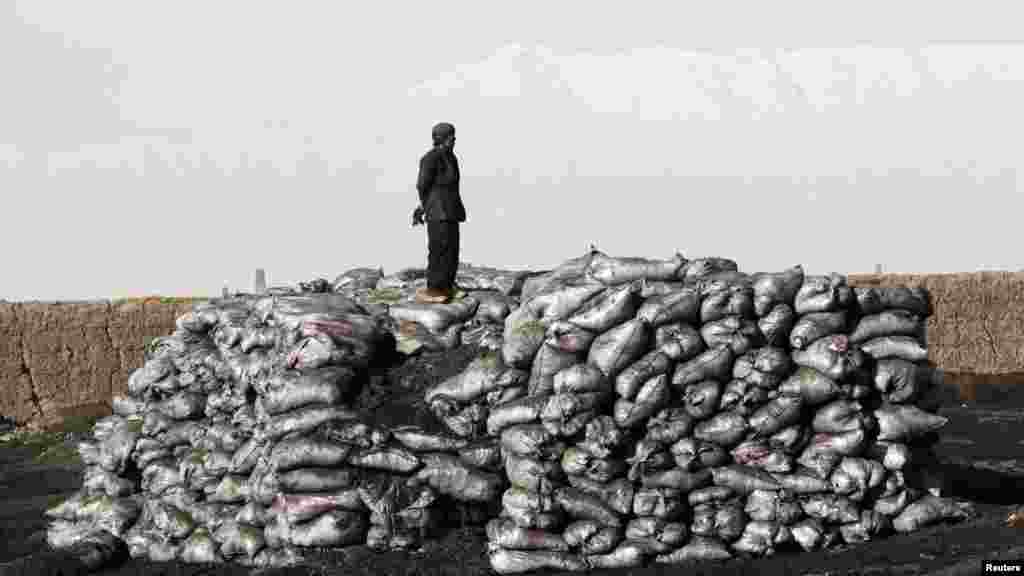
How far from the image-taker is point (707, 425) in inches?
331

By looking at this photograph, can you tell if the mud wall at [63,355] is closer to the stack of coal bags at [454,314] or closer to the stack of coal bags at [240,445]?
the stack of coal bags at [240,445]

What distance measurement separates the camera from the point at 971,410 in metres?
17.6

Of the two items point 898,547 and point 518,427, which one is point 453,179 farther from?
point 898,547

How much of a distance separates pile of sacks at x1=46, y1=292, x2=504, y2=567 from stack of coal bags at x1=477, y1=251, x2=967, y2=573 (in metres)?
0.59

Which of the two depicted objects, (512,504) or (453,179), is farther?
(453,179)

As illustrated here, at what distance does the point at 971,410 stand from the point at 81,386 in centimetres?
1361

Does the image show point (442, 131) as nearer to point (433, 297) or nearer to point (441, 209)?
point (441, 209)

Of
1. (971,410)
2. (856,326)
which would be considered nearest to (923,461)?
(856,326)

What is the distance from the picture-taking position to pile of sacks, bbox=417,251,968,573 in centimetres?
813

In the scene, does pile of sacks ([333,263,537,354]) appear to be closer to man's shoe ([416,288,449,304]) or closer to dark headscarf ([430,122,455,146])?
man's shoe ([416,288,449,304])

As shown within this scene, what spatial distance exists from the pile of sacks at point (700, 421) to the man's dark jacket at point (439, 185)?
5.61ft

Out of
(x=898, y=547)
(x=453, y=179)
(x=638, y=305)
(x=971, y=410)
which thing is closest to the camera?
(x=898, y=547)
